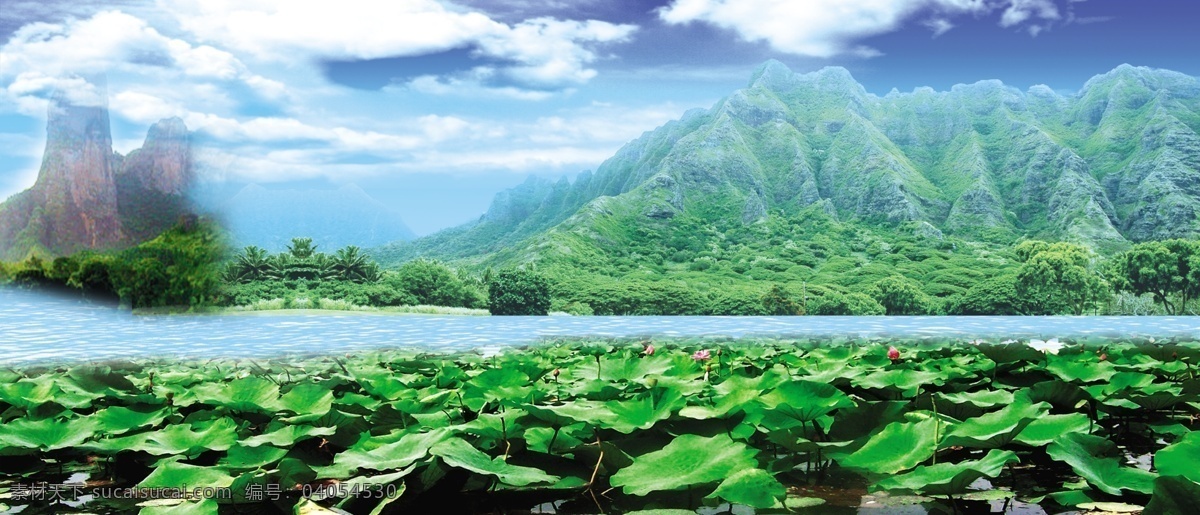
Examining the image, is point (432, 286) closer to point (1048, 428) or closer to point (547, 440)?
point (547, 440)

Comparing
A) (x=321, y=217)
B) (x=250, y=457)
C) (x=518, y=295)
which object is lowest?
(x=518, y=295)

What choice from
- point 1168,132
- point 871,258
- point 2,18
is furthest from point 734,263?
point 2,18

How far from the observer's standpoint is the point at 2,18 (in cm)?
5084

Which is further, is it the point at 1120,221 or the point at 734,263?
the point at 1120,221

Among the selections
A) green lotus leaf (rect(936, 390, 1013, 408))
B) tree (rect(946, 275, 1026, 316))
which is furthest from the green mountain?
green lotus leaf (rect(936, 390, 1013, 408))

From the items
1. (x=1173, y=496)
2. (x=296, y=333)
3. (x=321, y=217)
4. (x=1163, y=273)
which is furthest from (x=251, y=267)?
(x=321, y=217)

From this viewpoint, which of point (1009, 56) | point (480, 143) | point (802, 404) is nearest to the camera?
point (802, 404)

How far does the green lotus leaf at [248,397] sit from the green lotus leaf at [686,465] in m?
0.69

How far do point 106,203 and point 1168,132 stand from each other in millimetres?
80382

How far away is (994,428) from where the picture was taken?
0.91m

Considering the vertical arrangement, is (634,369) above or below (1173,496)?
below

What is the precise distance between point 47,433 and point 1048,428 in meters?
1.29

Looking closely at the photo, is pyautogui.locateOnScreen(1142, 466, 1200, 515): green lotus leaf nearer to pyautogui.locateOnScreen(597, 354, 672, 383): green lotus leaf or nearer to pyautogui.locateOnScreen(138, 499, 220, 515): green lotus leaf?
pyautogui.locateOnScreen(138, 499, 220, 515): green lotus leaf

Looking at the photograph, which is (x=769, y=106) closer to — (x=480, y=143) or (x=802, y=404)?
(x=480, y=143)
